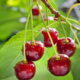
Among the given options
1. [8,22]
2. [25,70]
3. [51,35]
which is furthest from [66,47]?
[8,22]

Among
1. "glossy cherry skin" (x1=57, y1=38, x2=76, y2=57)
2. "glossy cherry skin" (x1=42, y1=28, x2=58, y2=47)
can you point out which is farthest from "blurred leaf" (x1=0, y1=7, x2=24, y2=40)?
"glossy cherry skin" (x1=57, y1=38, x2=76, y2=57)

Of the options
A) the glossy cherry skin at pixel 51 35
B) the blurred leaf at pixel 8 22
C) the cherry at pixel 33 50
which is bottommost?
the blurred leaf at pixel 8 22

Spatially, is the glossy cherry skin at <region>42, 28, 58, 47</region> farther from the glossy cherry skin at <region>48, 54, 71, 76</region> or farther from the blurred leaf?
the blurred leaf

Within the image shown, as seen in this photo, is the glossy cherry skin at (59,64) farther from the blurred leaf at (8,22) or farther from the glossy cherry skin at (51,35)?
the blurred leaf at (8,22)

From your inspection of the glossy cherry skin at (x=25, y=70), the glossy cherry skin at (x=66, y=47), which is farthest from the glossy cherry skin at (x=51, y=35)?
the glossy cherry skin at (x=25, y=70)

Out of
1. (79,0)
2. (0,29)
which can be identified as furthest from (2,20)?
(79,0)

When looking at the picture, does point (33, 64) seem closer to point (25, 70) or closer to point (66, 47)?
point (25, 70)

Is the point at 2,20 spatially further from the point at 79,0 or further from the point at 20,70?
the point at 20,70

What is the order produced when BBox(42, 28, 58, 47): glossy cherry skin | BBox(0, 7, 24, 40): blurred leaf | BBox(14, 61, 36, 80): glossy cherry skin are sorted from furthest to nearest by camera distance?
BBox(0, 7, 24, 40): blurred leaf
BBox(42, 28, 58, 47): glossy cherry skin
BBox(14, 61, 36, 80): glossy cherry skin
